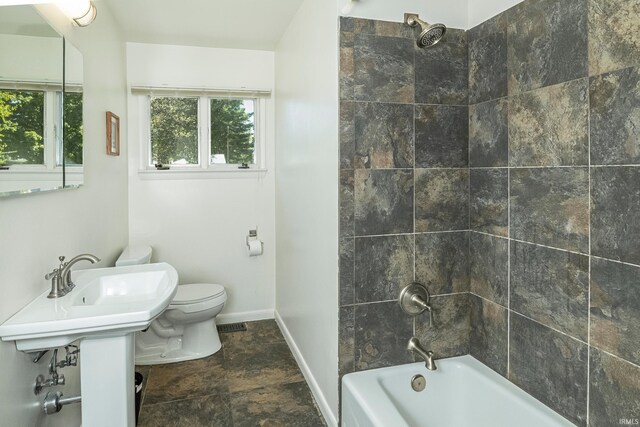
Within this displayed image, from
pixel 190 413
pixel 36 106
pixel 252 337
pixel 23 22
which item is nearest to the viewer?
pixel 23 22

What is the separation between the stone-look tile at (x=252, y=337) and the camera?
115 inches

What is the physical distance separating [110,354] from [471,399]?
5.21ft

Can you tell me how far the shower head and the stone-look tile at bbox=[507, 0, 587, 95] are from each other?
0.32 metres

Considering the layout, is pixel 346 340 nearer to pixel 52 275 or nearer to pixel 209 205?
pixel 52 275

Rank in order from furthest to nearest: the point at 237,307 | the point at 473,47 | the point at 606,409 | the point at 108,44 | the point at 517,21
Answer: the point at 237,307 < the point at 108,44 < the point at 473,47 < the point at 517,21 < the point at 606,409

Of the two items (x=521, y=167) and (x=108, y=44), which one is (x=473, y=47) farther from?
(x=108, y=44)

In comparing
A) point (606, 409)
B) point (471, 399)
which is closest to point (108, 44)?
point (471, 399)

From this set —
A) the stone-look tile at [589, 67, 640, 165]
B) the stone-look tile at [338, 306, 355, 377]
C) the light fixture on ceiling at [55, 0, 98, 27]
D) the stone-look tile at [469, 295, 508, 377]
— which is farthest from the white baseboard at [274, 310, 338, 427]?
the light fixture on ceiling at [55, 0, 98, 27]

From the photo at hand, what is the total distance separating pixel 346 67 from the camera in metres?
1.79

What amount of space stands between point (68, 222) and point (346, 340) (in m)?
1.44

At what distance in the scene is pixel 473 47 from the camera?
1942 mm

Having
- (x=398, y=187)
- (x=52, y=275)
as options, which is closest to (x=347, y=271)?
(x=398, y=187)

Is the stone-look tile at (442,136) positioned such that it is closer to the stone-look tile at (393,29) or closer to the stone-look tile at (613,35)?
the stone-look tile at (393,29)

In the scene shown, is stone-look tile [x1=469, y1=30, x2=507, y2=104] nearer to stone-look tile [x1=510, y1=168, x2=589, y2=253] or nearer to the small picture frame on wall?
stone-look tile [x1=510, y1=168, x2=589, y2=253]
